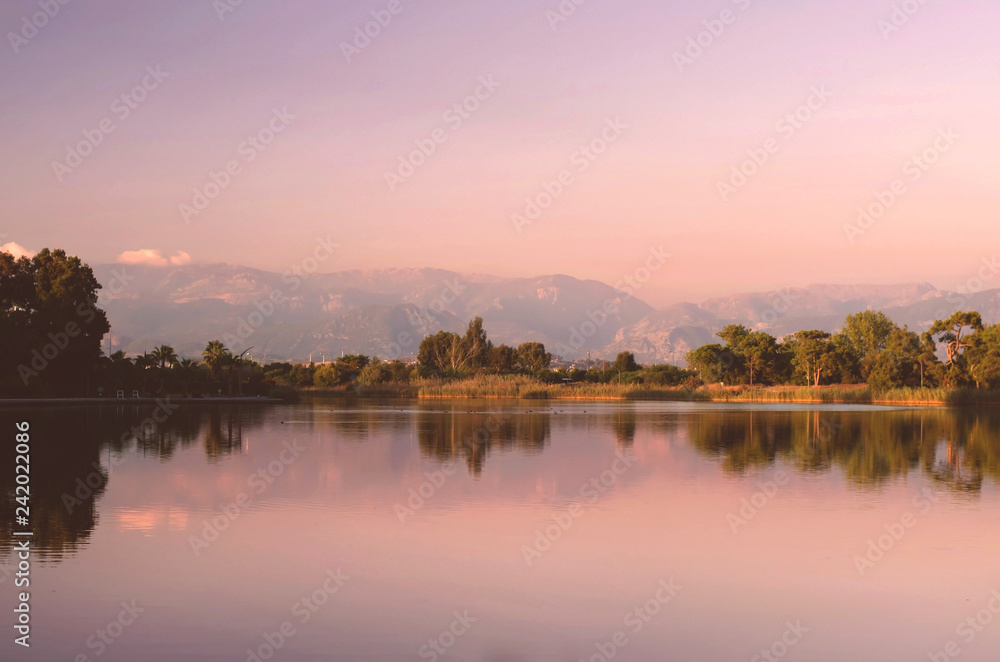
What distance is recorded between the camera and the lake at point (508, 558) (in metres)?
7.59

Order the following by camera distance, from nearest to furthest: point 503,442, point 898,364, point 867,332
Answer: point 503,442 → point 898,364 → point 867,332

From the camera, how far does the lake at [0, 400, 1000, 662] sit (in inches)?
299

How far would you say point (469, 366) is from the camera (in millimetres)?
104062

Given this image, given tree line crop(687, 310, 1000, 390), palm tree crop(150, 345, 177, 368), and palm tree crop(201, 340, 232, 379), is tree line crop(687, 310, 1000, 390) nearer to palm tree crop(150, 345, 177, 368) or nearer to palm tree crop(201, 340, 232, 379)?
palm tree crop(201, 340, 232, 379)

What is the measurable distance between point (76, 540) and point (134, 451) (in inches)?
519

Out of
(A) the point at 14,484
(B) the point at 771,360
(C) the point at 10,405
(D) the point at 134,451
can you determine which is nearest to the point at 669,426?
(D) the point at 134,451

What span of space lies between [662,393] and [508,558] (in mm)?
70951

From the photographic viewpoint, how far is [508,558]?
1059cm

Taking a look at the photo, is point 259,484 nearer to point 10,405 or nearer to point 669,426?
point 669,426

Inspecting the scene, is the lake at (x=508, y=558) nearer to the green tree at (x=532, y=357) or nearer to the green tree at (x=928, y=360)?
the green tree at (x=928, y=360)

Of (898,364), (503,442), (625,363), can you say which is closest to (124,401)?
(503,442)

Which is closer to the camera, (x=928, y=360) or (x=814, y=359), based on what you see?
(x=928, y=360)

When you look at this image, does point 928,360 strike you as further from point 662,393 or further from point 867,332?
point 867,332

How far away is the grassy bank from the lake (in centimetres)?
4464
